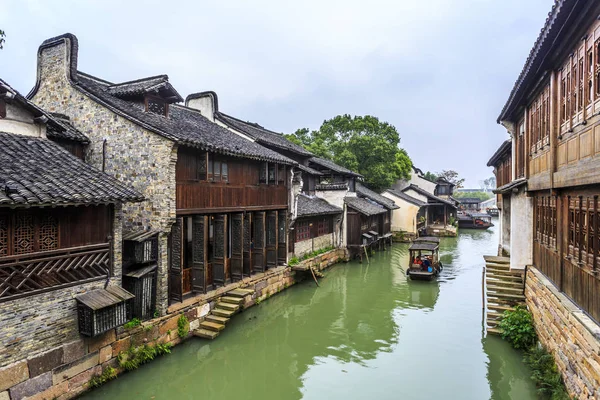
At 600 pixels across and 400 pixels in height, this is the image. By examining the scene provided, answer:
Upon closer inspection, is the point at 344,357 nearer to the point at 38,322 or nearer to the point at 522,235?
the point at 522,235

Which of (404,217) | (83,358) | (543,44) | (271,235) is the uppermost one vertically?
(543,44)

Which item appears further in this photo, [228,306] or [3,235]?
[228,306]

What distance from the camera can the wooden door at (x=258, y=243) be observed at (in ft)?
56.5

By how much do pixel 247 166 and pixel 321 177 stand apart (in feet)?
51.9

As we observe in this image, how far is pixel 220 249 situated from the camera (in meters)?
14.6

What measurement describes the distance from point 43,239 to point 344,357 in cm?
882

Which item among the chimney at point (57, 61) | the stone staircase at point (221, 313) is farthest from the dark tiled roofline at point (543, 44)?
the chimney at point (57, 61)

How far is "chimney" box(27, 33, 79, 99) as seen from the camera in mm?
12680

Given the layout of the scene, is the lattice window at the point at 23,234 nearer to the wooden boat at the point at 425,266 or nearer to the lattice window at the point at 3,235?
the lattice window at the point at 3,235

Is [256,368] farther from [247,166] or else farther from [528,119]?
[528,119]

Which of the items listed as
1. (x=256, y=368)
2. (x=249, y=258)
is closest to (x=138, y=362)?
(x=256, y=368)

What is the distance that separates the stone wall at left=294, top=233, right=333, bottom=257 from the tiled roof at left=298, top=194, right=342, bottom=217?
186cm

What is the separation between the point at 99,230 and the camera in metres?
9.76

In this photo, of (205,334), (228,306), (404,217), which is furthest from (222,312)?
(404,217)
